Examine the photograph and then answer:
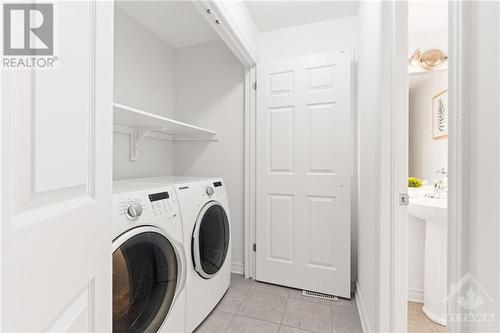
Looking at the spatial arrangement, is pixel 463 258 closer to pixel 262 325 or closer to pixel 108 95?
pixel 108 95

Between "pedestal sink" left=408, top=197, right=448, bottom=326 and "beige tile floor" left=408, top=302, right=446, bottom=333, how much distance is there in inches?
1.3

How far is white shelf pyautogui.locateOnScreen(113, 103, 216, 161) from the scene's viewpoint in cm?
139

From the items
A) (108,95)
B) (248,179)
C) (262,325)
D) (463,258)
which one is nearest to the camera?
(463,258)

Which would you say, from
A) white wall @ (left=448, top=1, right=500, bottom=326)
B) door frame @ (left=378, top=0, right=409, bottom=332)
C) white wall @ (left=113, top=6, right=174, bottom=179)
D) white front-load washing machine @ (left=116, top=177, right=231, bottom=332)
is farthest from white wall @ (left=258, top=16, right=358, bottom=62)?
white wall @ (left=448, top=1, right=500, bottom=326)

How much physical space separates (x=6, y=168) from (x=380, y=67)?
4.87 feet

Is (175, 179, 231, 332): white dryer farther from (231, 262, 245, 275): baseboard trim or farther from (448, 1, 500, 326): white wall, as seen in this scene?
(448, 1, 500, 326): white wall

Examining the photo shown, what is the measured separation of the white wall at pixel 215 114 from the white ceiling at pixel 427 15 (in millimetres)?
1484

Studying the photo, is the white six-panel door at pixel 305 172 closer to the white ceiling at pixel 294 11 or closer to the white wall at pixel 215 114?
the white wall at pixel 215 114

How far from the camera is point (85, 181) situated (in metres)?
0.55

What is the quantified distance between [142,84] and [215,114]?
73 centimetres

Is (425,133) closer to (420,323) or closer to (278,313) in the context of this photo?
(420,323)

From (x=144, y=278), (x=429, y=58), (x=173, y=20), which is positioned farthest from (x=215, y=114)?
(x=429, y=58)

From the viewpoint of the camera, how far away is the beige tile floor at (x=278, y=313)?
159cm

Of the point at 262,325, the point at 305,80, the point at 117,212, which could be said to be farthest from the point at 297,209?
the point at 117,212
